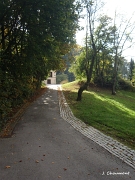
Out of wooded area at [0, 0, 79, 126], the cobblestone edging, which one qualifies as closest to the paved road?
the cobblestone edging

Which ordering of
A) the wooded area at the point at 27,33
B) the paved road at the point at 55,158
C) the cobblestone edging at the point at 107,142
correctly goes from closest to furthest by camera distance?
the paved road at the point at 55,158, the cobblestone edging at the point at 107,142, the wooded area at the point at 27,33

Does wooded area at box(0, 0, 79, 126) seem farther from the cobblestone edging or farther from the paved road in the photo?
the cobblestone edging

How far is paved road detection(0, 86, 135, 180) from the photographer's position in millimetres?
4625

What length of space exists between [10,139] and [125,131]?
5.40 m

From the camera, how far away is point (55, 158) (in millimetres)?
5570

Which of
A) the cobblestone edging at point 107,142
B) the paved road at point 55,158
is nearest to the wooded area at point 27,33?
the paved road at point 55,158

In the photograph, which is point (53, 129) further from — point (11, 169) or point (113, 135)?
point (11, 169)

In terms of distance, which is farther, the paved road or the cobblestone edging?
the cobblestone edging

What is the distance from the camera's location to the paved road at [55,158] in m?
4.62

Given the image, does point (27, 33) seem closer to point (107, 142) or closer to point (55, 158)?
point (107, 142)

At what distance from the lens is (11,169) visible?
4.81m

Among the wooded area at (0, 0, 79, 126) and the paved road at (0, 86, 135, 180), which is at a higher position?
the wooded area at (0, 0, 79, 126)

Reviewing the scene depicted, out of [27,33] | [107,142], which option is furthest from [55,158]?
[27,33]

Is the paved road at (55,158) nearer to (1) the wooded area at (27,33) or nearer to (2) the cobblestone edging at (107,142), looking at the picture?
(2) the cobblestone edging at (107,142)
